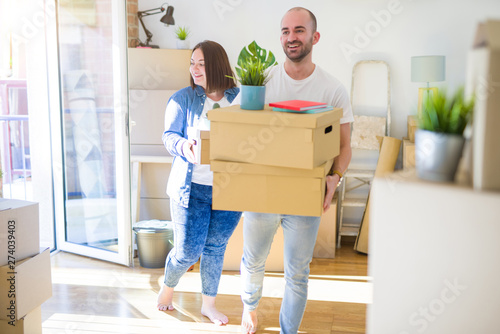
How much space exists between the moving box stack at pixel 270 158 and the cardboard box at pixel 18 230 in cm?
84

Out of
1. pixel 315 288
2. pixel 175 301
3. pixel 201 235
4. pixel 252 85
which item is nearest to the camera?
pixel 252 85

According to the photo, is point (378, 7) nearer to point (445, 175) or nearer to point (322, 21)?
point (322, 21)

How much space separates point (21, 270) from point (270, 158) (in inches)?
43.8

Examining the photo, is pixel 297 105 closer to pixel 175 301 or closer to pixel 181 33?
pixel 175 301

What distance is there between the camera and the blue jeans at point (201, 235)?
8.73 feet

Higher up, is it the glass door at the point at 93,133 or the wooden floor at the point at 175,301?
the glass door at the point at 93,133

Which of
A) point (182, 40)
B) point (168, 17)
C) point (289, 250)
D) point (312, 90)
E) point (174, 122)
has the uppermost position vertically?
point (168, 17)

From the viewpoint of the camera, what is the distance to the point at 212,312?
287 cm

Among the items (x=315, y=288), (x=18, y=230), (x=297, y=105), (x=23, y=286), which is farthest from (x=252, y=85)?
(x=315, y=288)

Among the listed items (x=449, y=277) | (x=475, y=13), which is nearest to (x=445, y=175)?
(x=449, y=277)

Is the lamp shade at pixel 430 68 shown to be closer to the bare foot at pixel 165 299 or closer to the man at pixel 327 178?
the man at pixel 327 178

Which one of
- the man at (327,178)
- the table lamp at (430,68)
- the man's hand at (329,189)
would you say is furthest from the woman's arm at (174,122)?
the table lamp at (430,68)

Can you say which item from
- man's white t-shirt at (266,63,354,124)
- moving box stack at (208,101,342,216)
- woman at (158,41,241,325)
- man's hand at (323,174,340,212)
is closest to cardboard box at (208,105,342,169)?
moving box stack at (208,101,342,216)

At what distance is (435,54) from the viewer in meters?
4.15
